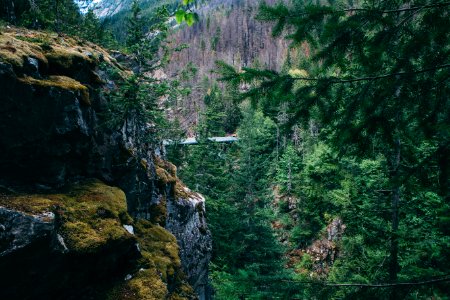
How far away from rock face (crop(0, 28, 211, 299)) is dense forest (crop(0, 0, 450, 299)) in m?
0.70

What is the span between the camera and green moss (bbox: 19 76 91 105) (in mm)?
6492

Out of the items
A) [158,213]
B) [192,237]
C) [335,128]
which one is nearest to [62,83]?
[158,213]

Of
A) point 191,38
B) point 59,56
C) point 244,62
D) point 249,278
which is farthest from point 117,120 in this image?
point 191,38

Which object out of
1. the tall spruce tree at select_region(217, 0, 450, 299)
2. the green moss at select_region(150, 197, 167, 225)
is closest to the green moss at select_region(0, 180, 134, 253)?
the green moss at select_region(150, 197, 167, 225)

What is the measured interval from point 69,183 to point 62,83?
239 centimetres

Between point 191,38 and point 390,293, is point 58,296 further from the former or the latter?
point 191,38

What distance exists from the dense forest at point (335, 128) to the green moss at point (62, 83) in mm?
1053

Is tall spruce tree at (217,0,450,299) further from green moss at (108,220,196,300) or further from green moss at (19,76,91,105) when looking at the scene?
green moss at (19,76,91,105)

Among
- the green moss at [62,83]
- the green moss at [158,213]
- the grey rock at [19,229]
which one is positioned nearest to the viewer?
the grey rock at [19,229]

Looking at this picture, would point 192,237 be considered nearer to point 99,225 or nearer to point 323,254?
point 99,225

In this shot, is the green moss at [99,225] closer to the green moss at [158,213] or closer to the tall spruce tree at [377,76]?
the green moss at [158,213]

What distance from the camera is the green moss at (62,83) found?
6492 millimetres

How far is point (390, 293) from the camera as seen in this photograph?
292 centimetres

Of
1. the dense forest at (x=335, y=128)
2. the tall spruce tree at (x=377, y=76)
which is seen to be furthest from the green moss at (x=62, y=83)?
the tall spruce tree at (x=377, y=76)
